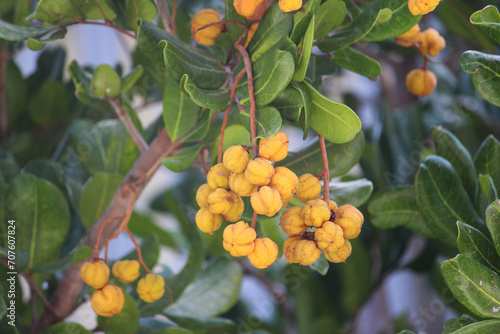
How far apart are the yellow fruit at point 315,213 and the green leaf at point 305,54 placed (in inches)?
4.4

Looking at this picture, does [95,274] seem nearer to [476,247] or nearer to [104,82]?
[104,82]

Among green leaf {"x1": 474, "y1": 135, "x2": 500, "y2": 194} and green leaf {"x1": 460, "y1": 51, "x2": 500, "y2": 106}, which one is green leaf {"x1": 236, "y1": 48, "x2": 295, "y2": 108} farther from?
green leaf {"x1": 474, "y1": 135, "x2": 500, "y2": 194}

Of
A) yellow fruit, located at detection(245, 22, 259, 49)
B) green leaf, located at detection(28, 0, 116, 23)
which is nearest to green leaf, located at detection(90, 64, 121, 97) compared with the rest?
green leaf, located at detection(28, 0, 116, 23)

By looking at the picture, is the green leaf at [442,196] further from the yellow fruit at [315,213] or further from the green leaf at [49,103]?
the green leaf at [49,103]

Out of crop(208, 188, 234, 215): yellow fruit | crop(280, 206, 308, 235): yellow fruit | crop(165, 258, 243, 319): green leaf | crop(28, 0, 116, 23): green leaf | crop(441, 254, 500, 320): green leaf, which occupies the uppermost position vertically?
crop(28, 0, 116, 23): green leaf

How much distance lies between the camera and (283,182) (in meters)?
0.42

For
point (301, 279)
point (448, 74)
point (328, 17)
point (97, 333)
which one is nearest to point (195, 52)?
point (328, 17)

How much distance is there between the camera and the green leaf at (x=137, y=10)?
1.90 ft

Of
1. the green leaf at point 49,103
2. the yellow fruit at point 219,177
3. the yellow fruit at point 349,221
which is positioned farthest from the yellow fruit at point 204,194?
the green leaf at point 49,103

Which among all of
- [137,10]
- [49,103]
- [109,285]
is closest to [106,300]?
[109,285]

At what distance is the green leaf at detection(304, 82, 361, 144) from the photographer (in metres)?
0.44

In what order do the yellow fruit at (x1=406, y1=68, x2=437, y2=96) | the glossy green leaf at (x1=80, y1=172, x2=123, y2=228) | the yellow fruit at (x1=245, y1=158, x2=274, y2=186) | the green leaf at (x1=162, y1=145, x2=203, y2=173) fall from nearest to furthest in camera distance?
1. the yellow fruit at (x1=245, y1=158, x2=274, y2=186)
2. the green leaf at (x1=162, y1=145, x2=203, y2=173)
3. the yellow fruit at (x1=406, y1=68, x2=437, y2=96)
4. the glossy green leaf at (x1=80, y1=172, x2=123, y2=228)

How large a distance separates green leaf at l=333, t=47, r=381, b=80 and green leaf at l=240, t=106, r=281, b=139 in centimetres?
16

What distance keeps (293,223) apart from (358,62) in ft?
0.71
